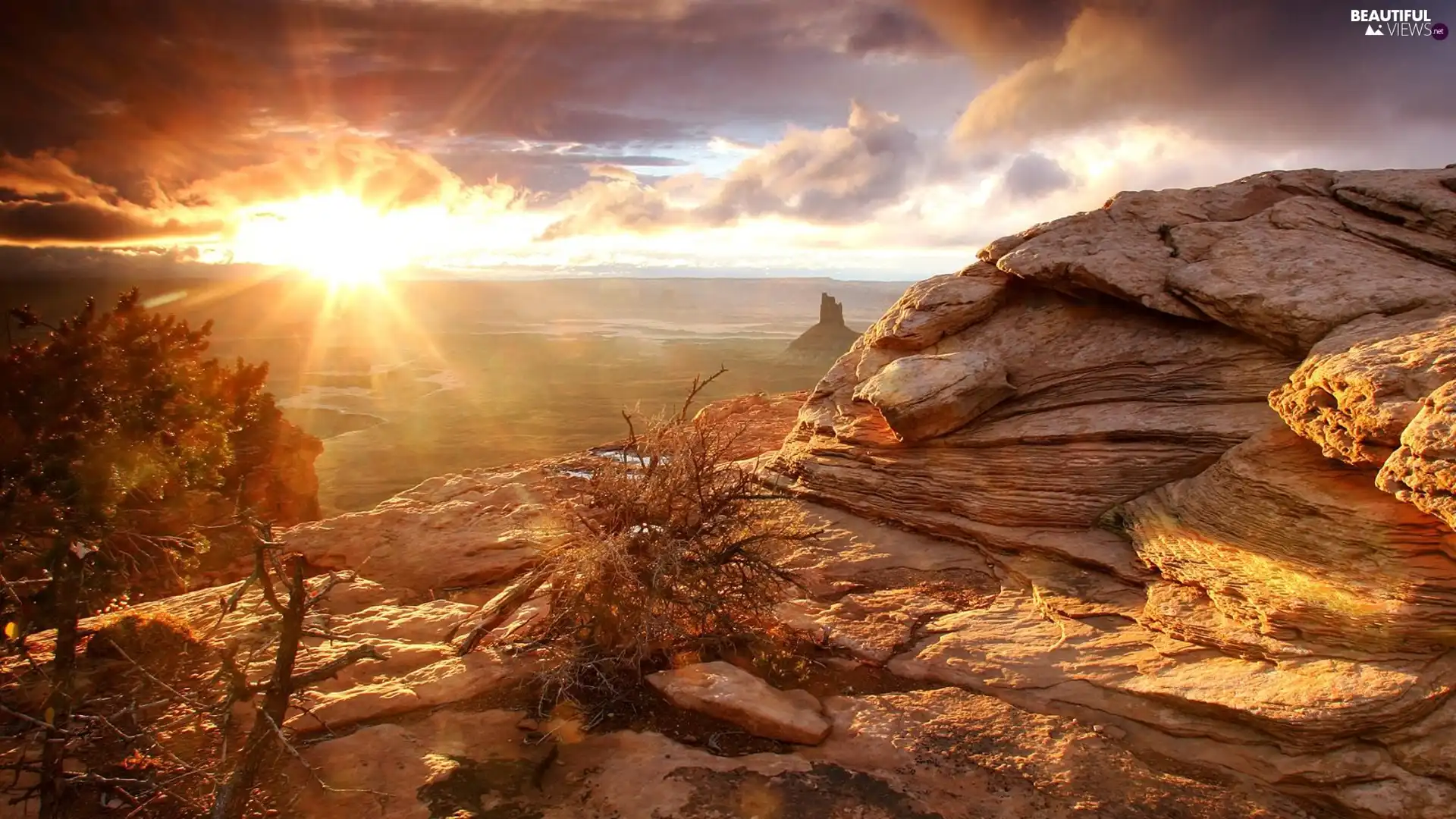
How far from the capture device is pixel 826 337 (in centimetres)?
12100

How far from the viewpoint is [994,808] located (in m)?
5.37

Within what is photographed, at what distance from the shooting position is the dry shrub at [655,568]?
23.4ft

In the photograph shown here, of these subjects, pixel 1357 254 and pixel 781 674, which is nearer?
pixel 781 674

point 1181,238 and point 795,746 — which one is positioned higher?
point 1181,238

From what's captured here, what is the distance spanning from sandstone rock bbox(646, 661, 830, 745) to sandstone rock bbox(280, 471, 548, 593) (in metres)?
3.45

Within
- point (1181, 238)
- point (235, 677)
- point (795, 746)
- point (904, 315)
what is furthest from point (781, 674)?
point (1181, 238)

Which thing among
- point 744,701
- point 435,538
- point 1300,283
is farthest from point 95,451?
point 1300,283

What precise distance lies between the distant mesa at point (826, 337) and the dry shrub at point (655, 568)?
110 meters

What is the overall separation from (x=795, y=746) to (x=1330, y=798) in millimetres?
3924

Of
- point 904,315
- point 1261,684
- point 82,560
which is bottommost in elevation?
point 1261,684

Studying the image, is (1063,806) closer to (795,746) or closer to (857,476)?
(795,746)

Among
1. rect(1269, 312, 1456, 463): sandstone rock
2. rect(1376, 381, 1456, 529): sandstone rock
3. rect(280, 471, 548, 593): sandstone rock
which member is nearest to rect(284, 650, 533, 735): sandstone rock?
rect(280, 471, 548, 593): sandstone rock

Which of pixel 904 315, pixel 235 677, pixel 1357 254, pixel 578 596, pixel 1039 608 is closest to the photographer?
pixel 235 677

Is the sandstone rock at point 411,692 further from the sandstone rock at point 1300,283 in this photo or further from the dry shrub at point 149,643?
the sandstone rock at point 1300,283
